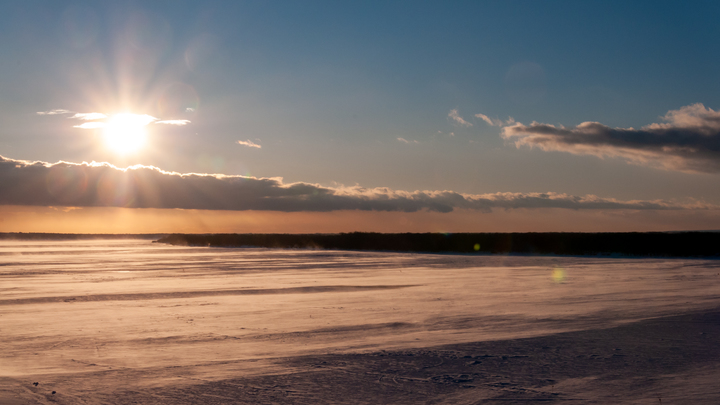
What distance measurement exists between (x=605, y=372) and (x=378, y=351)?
11.7 ft

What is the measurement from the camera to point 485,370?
26.6 ft

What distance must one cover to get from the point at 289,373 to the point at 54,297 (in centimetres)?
1350

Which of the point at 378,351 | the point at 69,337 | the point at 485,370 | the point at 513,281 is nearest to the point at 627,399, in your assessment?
the point at 485,370

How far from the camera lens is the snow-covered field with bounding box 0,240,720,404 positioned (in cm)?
708

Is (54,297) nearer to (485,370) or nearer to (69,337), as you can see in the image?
(69,337)

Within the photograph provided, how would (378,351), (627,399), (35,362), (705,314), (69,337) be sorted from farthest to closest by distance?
(705,314) → (69,337) → (378,351) → (35,362) → (627,399)

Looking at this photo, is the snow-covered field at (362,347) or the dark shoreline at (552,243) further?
the dark shoreline at (552,243)

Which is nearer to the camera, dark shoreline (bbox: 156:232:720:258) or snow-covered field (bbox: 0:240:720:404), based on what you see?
snow-covered field (bbox: 0:240:720:404)

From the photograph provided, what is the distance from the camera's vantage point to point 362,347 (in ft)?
32.4

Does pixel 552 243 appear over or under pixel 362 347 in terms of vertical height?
over

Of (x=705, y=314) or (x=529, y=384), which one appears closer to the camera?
(x=529, y=384)

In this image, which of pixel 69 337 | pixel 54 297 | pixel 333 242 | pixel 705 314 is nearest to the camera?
pixel 69 337

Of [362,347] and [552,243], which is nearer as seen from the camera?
[362,347]

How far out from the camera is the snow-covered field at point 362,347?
708cm
